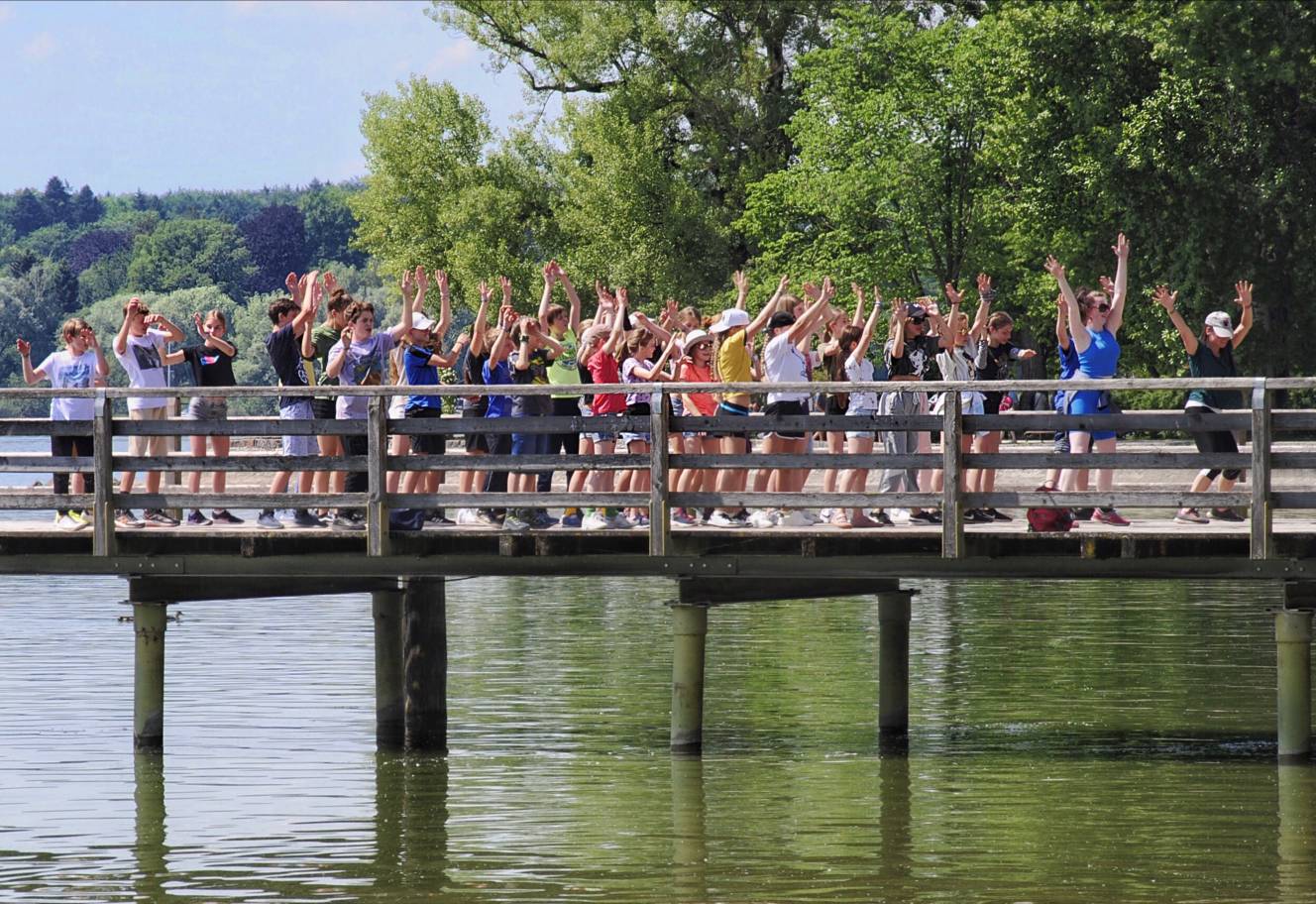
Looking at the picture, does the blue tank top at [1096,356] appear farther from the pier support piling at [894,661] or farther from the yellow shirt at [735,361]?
the yellow shirt at [735,361]

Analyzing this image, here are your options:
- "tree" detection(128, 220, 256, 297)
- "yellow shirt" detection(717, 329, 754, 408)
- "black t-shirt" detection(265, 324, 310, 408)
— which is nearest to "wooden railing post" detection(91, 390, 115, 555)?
"black t-shirt" detection(265, 324, 310, 408)

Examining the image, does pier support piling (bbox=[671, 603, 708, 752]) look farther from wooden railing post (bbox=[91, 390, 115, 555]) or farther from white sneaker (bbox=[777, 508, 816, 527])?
wooden railing post (bbox=[91, 390, 115, 555])

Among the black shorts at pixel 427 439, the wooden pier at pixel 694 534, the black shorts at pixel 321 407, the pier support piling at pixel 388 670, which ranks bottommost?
the pier support piling at pixel 388 670

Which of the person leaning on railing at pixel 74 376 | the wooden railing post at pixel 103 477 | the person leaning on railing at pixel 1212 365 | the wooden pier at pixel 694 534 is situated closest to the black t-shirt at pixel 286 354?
the wooden pier at pixel 694 534

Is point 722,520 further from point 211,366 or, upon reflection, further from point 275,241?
point 275,241

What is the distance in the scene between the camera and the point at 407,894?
14148 mm

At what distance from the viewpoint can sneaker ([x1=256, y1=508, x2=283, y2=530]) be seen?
16906 millimetres

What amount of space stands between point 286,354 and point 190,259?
13701 centimetres

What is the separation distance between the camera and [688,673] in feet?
55.4

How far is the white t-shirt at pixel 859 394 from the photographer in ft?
58.8

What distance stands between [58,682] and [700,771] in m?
9.06

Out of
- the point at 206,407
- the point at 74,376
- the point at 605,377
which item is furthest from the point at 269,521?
the point at 605,377

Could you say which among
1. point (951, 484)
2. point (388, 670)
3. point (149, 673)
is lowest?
point (388, 670)

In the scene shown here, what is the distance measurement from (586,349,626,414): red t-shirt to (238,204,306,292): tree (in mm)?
143721
